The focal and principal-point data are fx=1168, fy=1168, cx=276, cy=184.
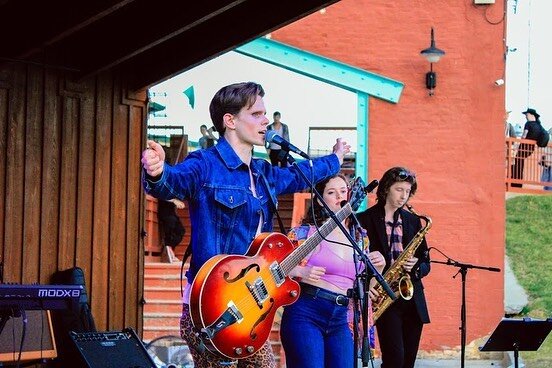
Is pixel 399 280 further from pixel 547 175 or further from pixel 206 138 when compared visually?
pixel 547 175

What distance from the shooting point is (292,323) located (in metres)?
7.37

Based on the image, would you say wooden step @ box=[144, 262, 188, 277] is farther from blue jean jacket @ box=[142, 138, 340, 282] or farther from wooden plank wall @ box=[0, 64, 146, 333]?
blue jean jacket @ box=[142, 138, 340, 282]

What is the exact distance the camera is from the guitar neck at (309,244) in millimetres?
6203

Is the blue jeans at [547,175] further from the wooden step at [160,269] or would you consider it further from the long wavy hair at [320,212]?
the long wavy hair at [320,212]

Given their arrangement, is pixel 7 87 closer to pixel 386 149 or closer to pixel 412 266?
pixel 412 266

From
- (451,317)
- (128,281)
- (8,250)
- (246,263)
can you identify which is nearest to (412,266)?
(128,281)

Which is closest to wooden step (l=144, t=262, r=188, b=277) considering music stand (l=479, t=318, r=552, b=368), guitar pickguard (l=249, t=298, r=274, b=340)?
music stand (l=479, t=318, r=552, b=368)

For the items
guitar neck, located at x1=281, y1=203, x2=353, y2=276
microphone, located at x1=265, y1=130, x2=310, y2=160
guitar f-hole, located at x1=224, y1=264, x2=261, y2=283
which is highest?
microphone, located at x1=265, y1=130, x2=310, y2=160

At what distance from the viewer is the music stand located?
9.07m

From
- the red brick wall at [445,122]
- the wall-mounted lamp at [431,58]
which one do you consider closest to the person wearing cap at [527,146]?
the red brick wall at [445,122]

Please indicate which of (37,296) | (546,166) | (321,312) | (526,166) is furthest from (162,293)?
(546,166)

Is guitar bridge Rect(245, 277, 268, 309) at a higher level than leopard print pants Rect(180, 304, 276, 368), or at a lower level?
higher

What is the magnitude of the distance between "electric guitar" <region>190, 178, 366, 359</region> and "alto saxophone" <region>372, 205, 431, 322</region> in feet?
10.2

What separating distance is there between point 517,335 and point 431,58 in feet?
21.6
